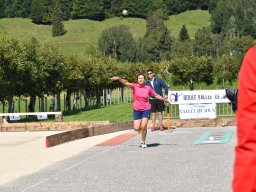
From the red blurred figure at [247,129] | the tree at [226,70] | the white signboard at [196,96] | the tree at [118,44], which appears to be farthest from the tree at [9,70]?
the tree at [118,44]

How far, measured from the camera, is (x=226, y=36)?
19050 centimetres

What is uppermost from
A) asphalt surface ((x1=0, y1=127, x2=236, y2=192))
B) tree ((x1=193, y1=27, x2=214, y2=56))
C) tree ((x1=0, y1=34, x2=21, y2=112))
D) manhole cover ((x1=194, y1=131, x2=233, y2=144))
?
tree ((x1=193, y1=27, x2=214, y2=56))

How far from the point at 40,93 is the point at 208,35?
136m

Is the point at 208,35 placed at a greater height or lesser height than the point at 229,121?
greater

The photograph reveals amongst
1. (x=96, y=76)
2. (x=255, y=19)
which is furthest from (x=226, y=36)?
(x=96, y=76)

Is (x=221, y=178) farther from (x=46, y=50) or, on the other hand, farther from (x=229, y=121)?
(x=46, y=50)

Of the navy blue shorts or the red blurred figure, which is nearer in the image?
the red blurred figure

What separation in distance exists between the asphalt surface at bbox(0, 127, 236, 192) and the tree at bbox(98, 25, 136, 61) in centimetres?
14737

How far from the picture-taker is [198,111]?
24.2m

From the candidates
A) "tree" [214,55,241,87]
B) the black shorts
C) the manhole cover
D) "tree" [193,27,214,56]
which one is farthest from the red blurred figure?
"tree" [193,27,214,56]

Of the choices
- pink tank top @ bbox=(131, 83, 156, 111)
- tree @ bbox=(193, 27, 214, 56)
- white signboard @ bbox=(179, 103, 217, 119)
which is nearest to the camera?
pink tank top @ bbox=(131, 83, 156, 111)

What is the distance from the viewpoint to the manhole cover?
54.0ft

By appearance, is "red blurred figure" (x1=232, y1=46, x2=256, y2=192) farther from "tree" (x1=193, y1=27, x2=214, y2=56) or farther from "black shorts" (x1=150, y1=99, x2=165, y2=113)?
"tree" (x1=193, y1=27, x2=214, y2=56)

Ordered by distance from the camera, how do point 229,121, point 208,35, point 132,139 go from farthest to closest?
point 208,35
point 229,121
point 132,139
